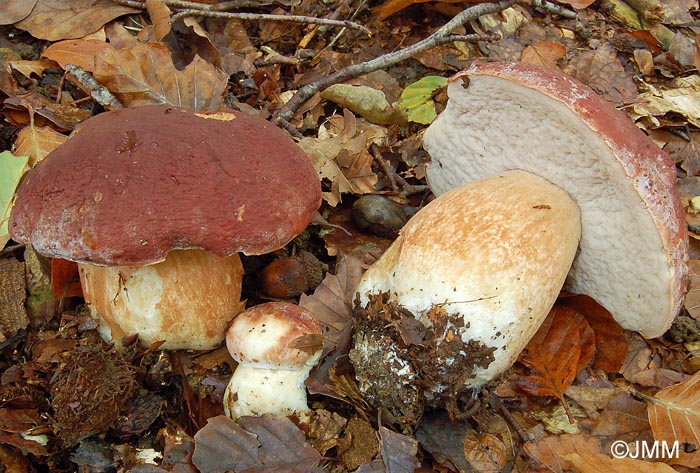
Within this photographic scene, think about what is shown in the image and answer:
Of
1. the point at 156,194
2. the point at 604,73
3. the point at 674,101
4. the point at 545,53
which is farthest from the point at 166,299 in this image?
the point at 674,101

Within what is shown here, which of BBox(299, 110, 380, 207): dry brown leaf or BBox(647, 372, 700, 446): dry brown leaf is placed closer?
BBox(647, 372, 700, 446): dry brown leaf

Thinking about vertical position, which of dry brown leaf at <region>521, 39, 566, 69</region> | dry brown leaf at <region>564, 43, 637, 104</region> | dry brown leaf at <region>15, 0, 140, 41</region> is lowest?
dry brown leaf at <region>564, 43, 637, 104</region>

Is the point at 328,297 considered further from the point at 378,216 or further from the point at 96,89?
the point at 96,89

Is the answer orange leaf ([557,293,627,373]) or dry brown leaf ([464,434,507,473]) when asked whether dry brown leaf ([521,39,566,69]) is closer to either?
orange leaf ([557,293,627,373])

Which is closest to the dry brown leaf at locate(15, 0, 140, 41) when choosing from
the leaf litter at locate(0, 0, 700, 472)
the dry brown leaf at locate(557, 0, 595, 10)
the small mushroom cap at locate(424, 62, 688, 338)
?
the leaf litter at locate(0, 0, 700, 472)

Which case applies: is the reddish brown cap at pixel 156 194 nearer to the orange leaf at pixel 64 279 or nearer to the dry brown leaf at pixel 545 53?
the orange leaf at pixel 64 279

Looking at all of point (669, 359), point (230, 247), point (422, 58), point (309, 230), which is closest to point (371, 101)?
point (422, 58)
